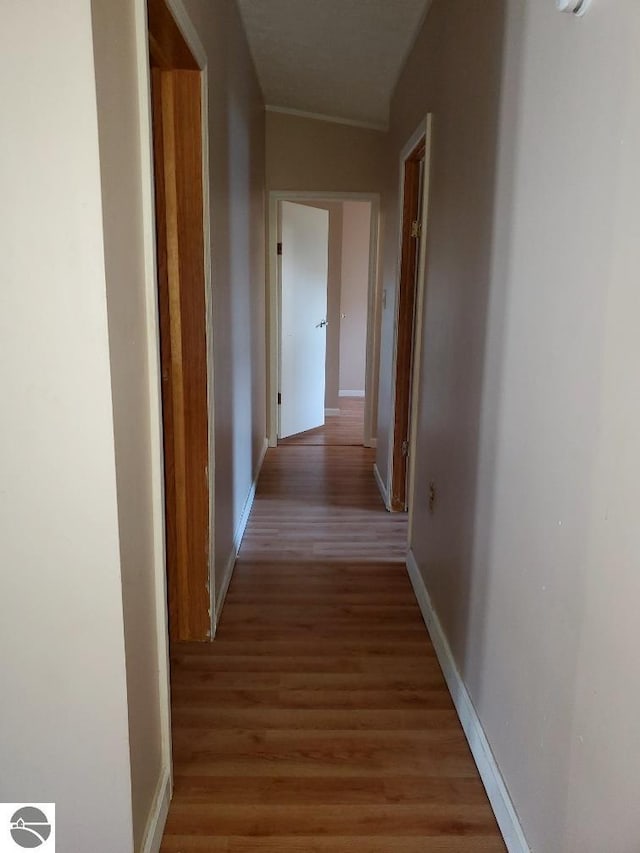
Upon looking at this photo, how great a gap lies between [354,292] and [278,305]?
2.27 m

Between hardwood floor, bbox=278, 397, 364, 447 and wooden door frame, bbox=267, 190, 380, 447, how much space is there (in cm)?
23

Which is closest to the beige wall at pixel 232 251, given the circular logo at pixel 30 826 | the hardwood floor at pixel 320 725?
the hardwood floor at pixel 320 725

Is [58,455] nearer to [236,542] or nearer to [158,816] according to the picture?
[158,816]

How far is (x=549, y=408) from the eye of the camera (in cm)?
128

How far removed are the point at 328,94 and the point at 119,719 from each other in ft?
12.8

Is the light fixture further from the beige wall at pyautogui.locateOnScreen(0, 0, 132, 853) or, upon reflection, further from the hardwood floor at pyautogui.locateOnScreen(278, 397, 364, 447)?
the hardwood floor at pyautogui.locateOnScreen(278, 397, 364, 447)

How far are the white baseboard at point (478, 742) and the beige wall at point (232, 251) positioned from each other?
2.79 feet

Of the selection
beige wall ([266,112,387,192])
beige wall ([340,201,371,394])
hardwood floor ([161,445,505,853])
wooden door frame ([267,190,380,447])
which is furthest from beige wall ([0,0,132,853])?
beige wall ([340,201,371,394])

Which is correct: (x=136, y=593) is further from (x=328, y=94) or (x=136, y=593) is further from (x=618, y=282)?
(x=328, y=94)

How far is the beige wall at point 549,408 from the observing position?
1001 mm

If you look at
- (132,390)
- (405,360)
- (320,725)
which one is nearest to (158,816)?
(320,725)

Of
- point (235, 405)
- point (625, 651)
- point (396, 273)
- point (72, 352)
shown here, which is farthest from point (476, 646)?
point (396, 273)

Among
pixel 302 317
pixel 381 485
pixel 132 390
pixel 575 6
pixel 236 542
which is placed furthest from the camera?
pixel 302 317

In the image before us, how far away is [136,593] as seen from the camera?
1313 millimetres
